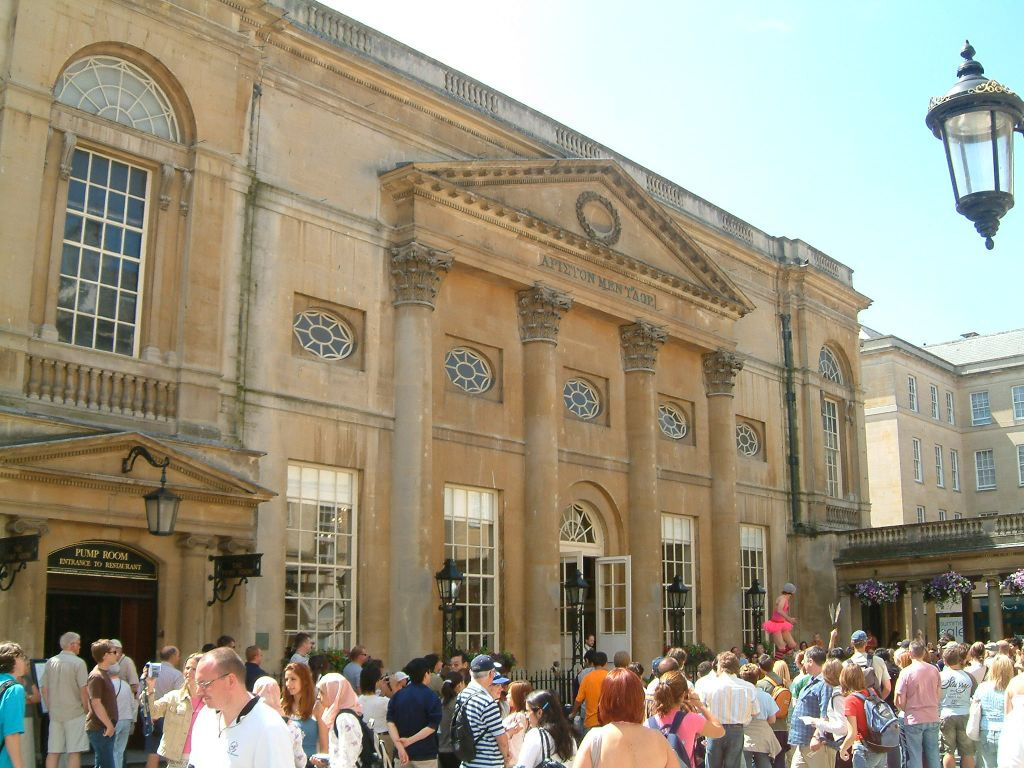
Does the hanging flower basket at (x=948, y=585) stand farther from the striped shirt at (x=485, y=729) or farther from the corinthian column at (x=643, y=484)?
the striped shirt at (x=485, y=729)

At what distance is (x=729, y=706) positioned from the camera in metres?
12.2

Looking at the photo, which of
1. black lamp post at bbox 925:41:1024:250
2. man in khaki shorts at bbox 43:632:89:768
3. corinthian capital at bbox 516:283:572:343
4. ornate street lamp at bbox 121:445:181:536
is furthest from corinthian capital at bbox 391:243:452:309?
black lamp post at bbox 925:41:1024:250

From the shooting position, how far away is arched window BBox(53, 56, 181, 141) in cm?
1847

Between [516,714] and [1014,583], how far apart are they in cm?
2430

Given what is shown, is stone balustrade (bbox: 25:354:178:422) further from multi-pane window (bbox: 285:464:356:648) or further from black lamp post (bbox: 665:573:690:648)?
black lamp post (bbox: 665:573:690:648)

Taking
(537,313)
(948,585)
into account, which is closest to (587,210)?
(537,313)

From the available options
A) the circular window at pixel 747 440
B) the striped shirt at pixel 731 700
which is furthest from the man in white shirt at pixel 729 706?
the circular window at pixel 747 440

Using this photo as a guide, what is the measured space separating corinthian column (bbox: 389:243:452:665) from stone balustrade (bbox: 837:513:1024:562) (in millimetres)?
16069

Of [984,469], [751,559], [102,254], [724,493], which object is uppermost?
[984,469]

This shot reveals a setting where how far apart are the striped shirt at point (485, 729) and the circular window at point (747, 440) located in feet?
76.8

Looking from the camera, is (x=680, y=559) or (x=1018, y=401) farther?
(x=1018, y=401)

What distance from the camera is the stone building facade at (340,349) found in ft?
57.5

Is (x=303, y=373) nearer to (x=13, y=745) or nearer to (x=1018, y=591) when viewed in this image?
(x=13, y=745)

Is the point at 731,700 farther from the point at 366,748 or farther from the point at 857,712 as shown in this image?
the point at 366,748
